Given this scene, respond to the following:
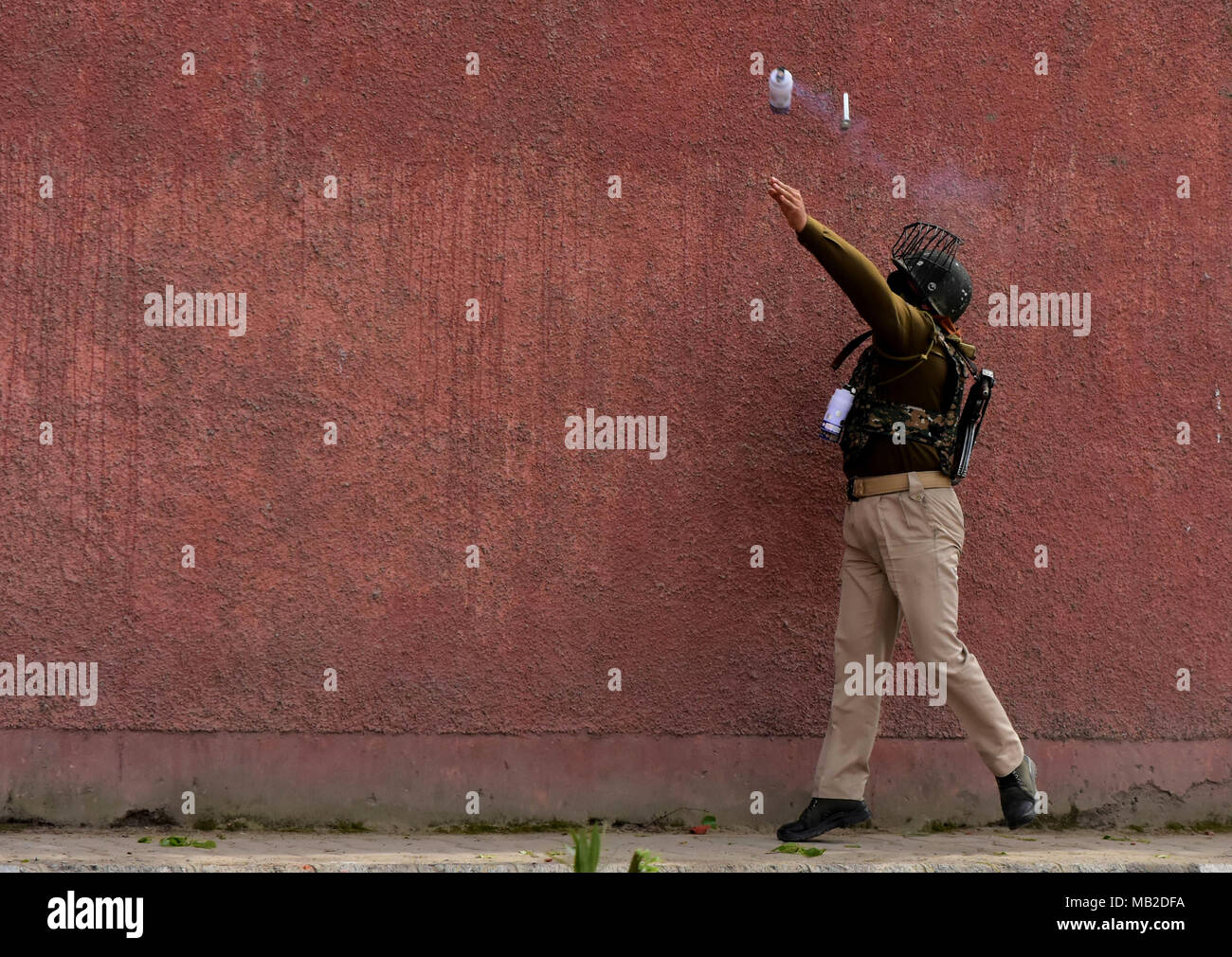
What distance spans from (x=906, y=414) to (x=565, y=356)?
139 centimetres

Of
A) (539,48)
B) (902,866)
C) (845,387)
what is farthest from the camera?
(539,48)

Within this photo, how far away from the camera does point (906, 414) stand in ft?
16.6

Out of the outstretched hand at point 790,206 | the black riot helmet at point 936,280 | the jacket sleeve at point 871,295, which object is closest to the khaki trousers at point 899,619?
the jacket sleeve at point 871,295

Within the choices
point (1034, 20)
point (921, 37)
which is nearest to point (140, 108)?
point (921, 37)

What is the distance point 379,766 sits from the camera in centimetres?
541

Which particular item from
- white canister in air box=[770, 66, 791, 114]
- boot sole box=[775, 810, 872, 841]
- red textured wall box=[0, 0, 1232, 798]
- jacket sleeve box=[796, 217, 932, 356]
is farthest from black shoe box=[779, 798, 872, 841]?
white canister in air box=[770, 66, 791, 114]

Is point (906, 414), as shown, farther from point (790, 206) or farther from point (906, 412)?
point (790, 206)

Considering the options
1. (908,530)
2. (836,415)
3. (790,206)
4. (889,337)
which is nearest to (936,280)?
(889,337)

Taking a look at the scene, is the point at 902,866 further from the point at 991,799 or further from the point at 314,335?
the point at 314,335

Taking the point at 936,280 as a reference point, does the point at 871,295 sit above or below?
below

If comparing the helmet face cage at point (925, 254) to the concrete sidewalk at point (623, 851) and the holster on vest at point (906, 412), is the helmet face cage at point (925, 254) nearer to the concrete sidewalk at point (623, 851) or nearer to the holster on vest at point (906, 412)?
the holster on vest at point (906, 412)

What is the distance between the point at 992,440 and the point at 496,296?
2.12m

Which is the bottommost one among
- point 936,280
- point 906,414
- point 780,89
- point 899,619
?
point 899,619

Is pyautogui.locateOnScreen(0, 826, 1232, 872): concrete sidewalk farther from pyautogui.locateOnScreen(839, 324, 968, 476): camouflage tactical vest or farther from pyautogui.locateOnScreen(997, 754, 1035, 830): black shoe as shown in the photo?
pyautogui.locateOnScreen(839, 324, 968, 476): camouflage tactical vest
